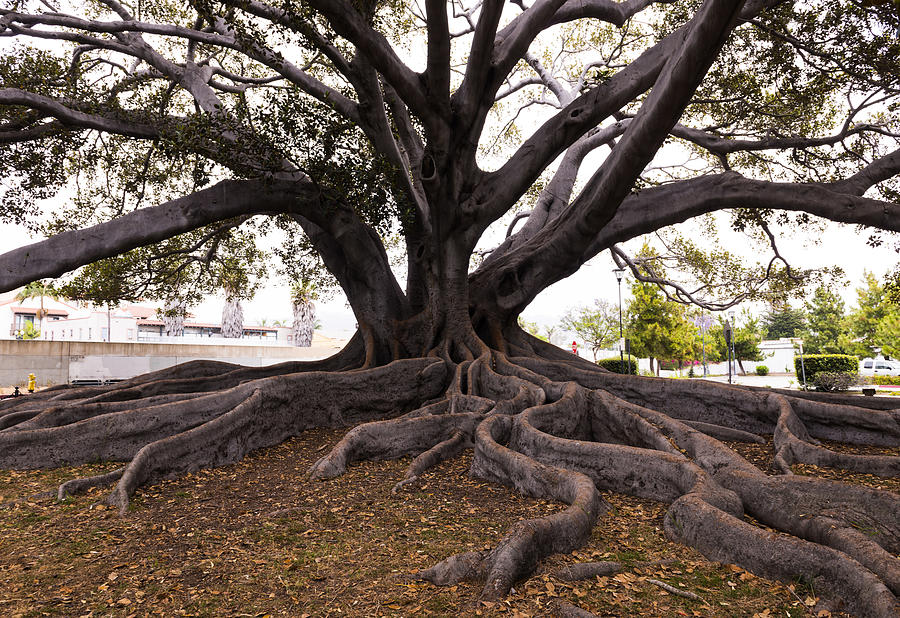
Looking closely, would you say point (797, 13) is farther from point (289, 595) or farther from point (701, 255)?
point (289, 595)

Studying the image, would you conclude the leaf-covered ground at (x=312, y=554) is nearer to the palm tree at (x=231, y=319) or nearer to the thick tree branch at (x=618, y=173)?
the thick tree branch at (x=618, y=173)

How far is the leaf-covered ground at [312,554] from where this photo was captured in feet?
8.79

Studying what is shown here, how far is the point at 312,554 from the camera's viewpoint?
3316 mm

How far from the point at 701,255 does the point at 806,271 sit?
262cm

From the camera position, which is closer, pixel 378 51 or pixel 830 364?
pixel 378 51

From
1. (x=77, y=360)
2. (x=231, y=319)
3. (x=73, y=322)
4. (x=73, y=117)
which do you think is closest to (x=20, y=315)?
(x=73, y=322)

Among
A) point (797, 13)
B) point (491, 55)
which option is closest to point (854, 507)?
point (491, 55)

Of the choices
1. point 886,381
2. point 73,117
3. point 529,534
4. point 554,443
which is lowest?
point 886,381

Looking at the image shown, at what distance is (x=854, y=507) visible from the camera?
3.33 m

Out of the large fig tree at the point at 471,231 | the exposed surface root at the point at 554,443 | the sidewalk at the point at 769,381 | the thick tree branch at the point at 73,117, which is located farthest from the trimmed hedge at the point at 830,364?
the thick tree branch at the point at 73,117

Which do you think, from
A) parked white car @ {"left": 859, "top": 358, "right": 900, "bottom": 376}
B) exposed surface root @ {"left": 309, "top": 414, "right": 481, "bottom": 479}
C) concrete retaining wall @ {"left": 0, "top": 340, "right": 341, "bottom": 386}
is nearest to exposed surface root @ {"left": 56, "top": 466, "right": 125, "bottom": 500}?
exposed surface root @ {"left": 309, "top": 414, "right": 481, "bottom": 479}

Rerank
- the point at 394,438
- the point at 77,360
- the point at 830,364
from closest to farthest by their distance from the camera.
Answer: the point at 394,438
the point at 77,360
the point at 830,364

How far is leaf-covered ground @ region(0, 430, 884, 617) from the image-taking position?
2678 mm

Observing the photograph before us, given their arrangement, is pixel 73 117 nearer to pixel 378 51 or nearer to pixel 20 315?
pixel 378 51
